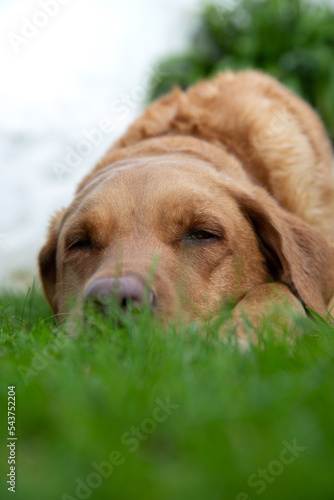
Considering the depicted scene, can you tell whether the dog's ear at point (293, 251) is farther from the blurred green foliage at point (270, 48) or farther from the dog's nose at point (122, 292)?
the blurred green foliage at point (270, 48)

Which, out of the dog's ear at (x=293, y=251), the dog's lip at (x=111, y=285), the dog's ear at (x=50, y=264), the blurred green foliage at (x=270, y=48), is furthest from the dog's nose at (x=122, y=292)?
the blurred green foliage at (x=270, y=48)

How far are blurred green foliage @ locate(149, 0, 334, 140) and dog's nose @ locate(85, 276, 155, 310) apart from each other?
9.62 m

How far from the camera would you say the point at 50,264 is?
4.50 meters

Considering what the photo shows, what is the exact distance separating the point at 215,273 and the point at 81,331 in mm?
1092

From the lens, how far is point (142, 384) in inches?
71.6

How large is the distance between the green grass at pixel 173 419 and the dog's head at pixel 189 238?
0.83m

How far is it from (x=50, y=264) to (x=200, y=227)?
5.02ft

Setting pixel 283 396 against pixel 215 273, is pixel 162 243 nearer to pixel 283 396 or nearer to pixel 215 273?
pixel 215 273

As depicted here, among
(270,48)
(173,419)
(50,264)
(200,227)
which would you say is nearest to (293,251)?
(200,227)

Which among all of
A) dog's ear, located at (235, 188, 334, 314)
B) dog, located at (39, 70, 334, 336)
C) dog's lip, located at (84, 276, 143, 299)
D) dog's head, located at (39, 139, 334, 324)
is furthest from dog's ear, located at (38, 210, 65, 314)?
dog's lip, located at (84, 276, 143, 299)

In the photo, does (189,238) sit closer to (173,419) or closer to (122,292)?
(122,292)

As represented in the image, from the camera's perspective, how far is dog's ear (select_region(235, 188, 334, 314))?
352 cm

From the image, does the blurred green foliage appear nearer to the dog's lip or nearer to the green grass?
the dog's lip

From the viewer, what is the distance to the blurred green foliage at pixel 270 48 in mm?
11727
